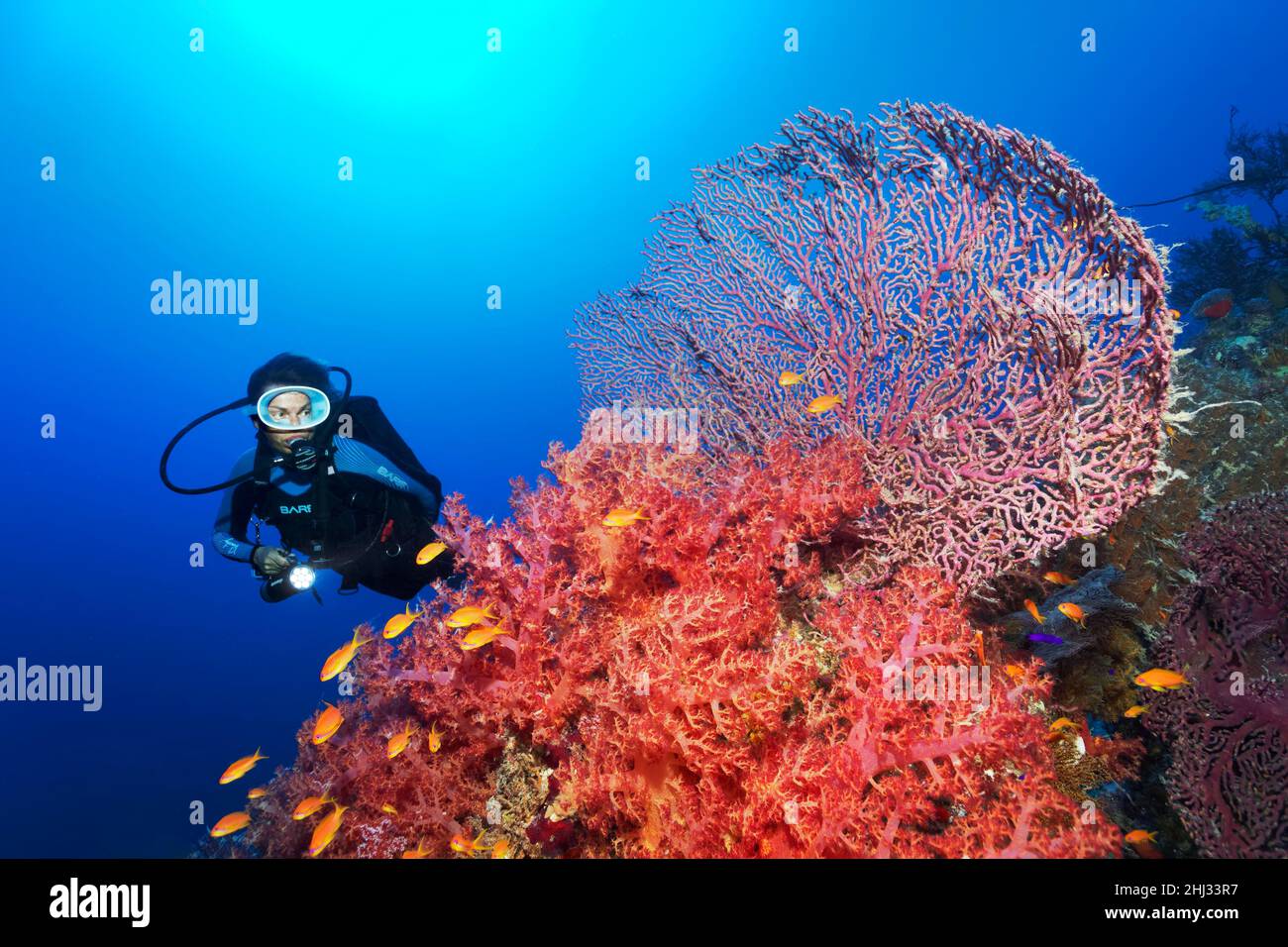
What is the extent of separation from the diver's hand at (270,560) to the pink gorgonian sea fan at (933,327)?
383 centimetres

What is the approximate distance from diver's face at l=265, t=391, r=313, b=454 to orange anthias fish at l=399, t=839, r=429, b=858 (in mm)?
3219

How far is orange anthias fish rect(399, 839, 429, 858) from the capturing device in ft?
8.95

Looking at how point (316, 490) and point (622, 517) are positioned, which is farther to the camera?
point (316, 490)

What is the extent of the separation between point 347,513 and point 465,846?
10.2 ft

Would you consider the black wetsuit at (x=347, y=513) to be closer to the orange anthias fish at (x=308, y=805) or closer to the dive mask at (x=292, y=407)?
the dive mask at (x=292, y=407)

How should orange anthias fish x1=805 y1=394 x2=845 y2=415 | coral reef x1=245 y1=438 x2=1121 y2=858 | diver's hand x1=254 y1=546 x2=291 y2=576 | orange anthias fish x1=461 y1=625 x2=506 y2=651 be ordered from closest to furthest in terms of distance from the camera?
coral reef x1=245 y1=438 x2=1121 y2=858
orange anthias fish x1=461 y1=625 x2=506 y2=651
diver's hand x1=254 y1=546 x2=291 y2=576
orange anthias fish x1=805 y1=394 x2=845 y2=415

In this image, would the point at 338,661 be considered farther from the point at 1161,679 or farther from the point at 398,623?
the point at 1161,679

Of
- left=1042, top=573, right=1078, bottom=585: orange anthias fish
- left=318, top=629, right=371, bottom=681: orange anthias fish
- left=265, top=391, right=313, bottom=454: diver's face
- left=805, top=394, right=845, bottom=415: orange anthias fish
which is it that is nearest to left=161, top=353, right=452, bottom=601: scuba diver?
left=265, top=391, right=313, bottom=454: diver's face

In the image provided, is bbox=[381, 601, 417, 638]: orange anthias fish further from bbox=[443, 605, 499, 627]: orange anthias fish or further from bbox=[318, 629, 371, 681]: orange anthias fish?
bbox=[443, 605, 499, 627]: orange anthias fish

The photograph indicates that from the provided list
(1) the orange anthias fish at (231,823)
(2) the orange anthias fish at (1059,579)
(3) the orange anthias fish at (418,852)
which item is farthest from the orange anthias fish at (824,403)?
(1) the orange anthias fish at (231,823)

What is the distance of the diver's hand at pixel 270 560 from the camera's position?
13.8ft

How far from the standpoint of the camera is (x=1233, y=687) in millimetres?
2635

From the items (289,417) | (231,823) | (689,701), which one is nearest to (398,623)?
(231,823)
